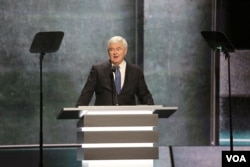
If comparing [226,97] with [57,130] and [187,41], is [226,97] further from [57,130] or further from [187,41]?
[57,130]

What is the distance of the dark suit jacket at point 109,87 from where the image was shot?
633cm

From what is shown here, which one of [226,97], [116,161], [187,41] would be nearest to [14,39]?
[187,41]

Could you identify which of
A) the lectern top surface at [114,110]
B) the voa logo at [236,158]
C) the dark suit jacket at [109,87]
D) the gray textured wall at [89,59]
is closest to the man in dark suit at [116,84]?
the dark suit jacket at [109,87]

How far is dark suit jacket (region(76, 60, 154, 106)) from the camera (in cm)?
633

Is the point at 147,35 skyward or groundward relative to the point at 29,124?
skyward

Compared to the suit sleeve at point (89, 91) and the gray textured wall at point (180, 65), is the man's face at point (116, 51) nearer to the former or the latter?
the suit sleeve at point (89, 91)

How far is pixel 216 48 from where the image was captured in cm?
679

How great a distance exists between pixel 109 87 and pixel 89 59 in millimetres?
2342

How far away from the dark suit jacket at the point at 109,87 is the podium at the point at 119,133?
75cm

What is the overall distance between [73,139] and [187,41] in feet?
6.47

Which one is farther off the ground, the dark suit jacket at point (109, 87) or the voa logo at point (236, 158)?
the dark suit jacket at point (109, 87)

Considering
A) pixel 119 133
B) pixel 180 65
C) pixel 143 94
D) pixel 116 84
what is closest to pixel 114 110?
pixel 119 133

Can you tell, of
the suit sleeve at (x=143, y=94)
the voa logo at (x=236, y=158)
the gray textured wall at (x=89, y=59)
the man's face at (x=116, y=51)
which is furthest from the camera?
the gray textured wall at (x=89, y=59)

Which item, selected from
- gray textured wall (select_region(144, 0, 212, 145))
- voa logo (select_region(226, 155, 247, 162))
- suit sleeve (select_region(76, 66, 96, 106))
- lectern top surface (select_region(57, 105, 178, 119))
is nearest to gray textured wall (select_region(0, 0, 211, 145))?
gray textured wall (select_region(144, 0, 212, 145))
